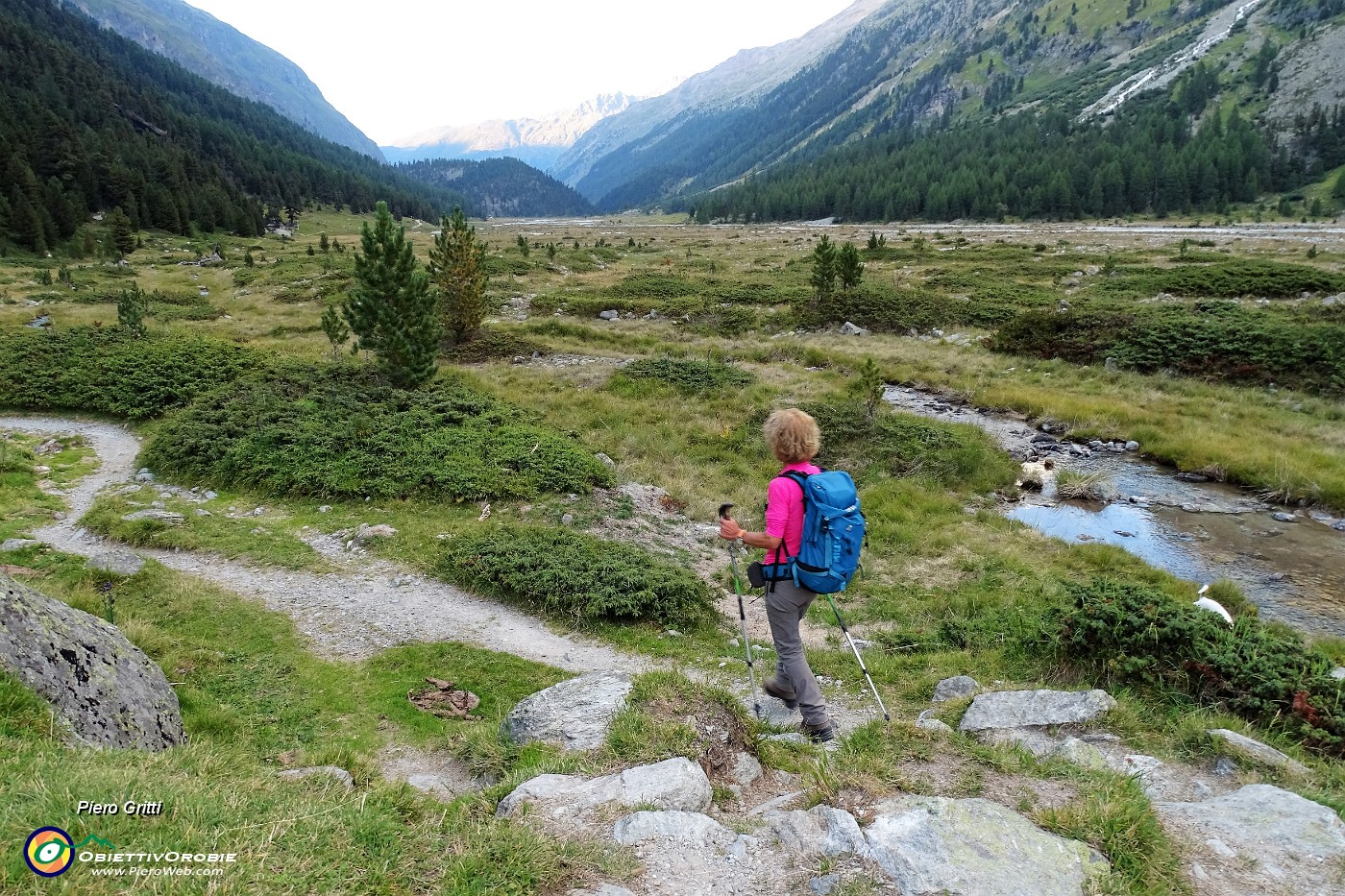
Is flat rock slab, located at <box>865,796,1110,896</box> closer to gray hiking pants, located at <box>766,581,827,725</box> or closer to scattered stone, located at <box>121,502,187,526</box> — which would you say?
gray hiking pants, located at <box>766,581,827,725</box>

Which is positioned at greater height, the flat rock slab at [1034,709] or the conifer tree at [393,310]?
the conifer tree at [393,310]

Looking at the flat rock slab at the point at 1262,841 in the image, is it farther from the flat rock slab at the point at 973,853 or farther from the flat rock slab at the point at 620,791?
the flat rock slab at the point at 620,791

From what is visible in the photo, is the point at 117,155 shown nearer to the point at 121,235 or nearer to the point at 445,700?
the point at 121,235

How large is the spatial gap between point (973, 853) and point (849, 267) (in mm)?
35285

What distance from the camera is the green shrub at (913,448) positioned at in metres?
17.4

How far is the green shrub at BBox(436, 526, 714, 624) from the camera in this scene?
403 inches

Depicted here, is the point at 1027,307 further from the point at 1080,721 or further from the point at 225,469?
the point at 225,469

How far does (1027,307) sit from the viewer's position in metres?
34.4

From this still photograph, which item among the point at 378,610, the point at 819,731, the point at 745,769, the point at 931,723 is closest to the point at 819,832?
the point at 745,769

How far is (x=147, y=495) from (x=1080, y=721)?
17929 mm

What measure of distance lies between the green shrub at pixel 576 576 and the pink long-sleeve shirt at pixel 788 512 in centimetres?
484

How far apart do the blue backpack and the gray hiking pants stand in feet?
1.38

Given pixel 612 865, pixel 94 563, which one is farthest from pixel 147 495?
pixel 612 865

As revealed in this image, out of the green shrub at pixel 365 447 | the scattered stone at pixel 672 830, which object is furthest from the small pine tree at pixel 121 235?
the scattered stone at pixel 672 830
